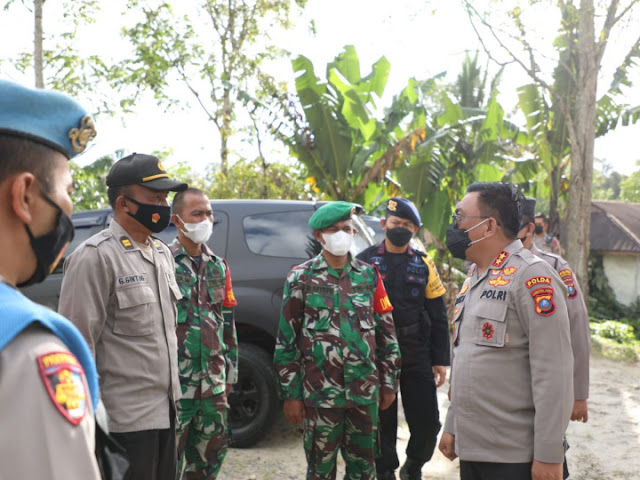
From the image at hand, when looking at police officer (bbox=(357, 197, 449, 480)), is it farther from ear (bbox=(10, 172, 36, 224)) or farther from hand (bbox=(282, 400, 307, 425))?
ear (bbox=(10, 172, 36, 224))

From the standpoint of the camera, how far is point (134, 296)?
267 centimetres

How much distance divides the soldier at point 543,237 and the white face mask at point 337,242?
640 cm

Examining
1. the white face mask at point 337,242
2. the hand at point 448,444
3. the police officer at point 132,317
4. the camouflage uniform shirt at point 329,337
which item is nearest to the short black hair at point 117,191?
the police officer at point 132,317

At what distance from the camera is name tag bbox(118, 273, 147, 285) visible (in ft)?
8.77

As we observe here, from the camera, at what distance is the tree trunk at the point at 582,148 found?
10344mm

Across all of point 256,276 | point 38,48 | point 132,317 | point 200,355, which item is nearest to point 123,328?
point 132,317

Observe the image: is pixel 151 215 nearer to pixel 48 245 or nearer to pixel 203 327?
pixel 203 327

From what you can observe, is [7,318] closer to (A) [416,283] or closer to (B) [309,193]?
(A) [416,283]

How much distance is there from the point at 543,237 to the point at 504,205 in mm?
8436

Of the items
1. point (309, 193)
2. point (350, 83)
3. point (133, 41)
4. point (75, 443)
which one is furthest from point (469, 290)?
point (133, 41)

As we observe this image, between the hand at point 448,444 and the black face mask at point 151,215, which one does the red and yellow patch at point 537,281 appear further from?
the black face mask at point 151,215

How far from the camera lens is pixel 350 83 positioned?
1047cm

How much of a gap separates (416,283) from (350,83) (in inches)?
272

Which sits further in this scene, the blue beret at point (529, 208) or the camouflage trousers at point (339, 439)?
the blue beret at point (529, 208)
